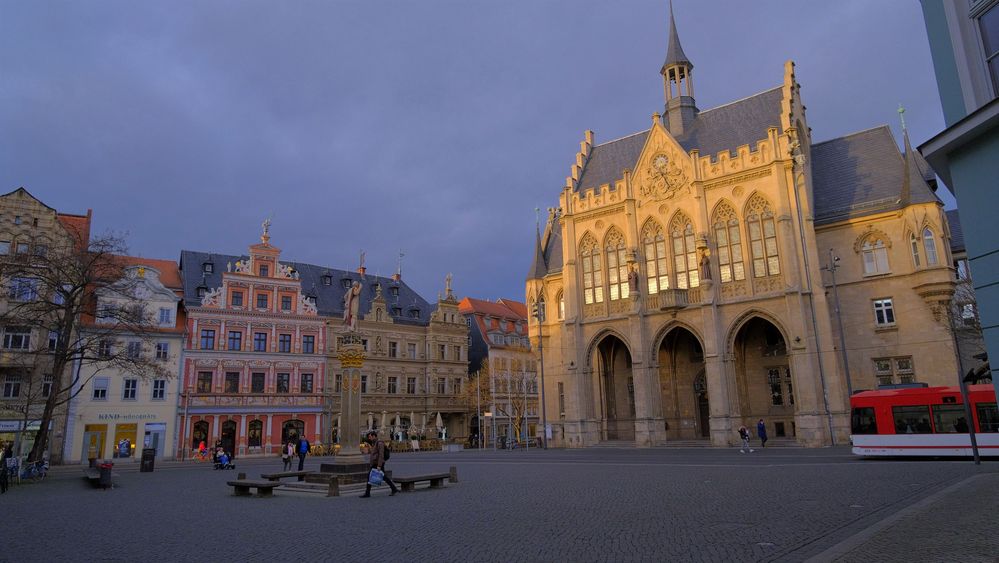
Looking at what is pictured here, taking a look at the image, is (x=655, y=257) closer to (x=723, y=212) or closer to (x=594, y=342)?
(x=723, y=212)

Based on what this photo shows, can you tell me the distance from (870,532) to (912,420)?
18.9 metres

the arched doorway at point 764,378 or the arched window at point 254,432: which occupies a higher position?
the arched doorway at point 764,378

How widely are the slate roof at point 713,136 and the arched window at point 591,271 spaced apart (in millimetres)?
6583

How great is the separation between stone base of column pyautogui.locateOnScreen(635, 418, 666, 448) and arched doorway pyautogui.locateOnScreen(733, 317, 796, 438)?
4.97 metres

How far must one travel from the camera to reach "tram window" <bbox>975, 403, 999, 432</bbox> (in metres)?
22.5

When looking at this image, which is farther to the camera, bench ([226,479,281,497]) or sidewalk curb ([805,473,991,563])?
bench ([226,479,281,497])

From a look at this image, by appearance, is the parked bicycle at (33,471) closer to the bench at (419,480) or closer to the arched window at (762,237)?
the bench at (419,480)

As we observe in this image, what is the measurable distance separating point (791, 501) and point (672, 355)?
105ft

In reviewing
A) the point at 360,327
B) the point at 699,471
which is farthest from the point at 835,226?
the point at 360,327

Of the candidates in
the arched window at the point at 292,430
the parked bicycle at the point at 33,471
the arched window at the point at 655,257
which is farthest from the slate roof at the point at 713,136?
the parked bicycle at the point at 33,471

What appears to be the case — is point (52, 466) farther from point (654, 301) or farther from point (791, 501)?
point (791, 501)

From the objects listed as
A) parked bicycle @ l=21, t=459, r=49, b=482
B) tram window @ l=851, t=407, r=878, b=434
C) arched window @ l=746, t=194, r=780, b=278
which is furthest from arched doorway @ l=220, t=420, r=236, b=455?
tram window @ l=851, t=407, r=878, b=434

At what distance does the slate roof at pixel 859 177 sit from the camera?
37.3 m

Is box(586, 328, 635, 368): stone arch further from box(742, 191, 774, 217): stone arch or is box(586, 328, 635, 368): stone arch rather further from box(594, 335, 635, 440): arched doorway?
box(742, 191, 774, 217): stone arch
